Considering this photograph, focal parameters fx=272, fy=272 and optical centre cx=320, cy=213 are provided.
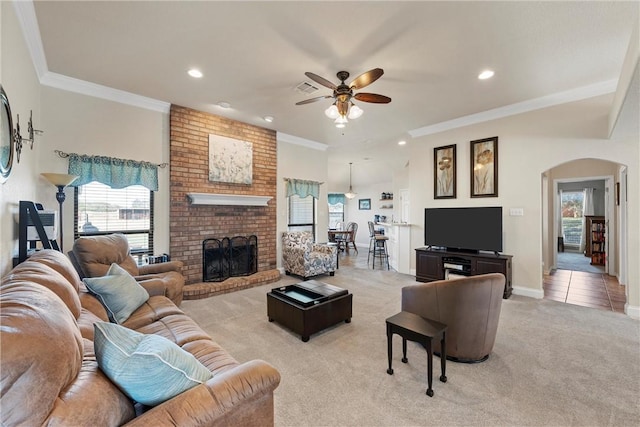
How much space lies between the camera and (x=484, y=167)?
4652mm

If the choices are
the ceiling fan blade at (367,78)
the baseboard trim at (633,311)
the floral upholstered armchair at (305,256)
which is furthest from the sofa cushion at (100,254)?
the baseboard trim at (633,311)

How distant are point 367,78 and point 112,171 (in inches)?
142

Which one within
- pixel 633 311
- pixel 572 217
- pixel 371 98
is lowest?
pixel 633 311

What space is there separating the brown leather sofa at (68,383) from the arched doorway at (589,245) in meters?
4.86

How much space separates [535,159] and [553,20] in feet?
7.77

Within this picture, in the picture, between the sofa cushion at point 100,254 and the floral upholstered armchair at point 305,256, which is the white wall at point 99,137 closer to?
the sofa cushion at point 100,254

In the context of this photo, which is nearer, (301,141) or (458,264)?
(458,264)

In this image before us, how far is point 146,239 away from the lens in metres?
4.18

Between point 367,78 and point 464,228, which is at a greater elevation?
point 367,78

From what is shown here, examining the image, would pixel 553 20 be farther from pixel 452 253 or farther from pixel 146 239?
pixel 146 239

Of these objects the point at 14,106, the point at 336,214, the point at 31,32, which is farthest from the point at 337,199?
the point at 14,106

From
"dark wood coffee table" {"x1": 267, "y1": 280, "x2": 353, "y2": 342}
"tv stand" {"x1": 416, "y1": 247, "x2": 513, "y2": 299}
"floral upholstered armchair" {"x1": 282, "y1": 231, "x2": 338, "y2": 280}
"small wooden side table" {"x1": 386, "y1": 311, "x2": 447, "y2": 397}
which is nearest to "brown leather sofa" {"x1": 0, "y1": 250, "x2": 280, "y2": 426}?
"small wooden side table" {"x1": 386, "y1": 311, "x2": 447, "y2": 397}

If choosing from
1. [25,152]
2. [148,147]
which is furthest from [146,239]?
[25,152]

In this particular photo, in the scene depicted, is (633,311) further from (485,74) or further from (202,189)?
(202,189)
